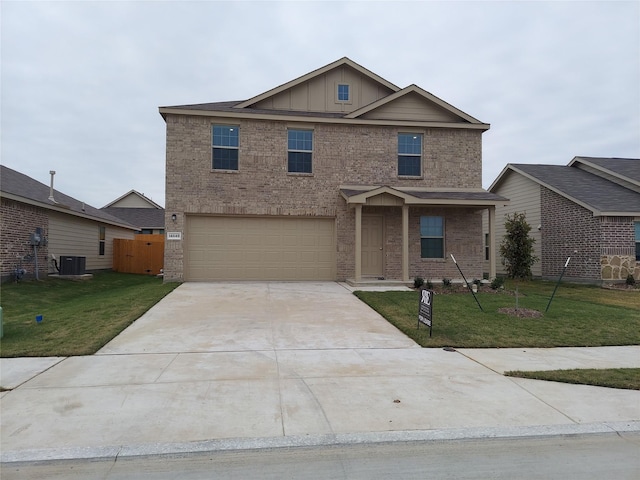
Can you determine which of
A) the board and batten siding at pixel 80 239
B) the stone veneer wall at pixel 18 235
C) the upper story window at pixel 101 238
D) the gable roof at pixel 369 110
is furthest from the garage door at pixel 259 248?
the upper story window at pixel 101 238

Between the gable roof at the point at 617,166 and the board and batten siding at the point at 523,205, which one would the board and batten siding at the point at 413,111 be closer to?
the board and batten siding at the point at 523,205

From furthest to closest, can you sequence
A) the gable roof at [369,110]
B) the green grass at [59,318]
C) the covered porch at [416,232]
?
the gable roof at [369,110] < the covered porch at [416,232] < the green grass at [59,318]

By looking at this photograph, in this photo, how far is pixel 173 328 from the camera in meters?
7.97

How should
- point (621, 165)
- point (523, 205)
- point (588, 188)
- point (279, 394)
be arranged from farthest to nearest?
point (523, 205), point (621, 165), point (588, 188), point (279, 394)

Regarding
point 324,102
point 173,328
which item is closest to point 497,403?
point 173,328

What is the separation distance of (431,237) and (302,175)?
5.39 metres

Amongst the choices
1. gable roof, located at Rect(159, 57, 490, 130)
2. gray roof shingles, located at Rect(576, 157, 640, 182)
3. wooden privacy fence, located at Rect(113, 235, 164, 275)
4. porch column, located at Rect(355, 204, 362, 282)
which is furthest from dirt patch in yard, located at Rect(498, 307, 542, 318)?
wooden privacy fence, located at Rect(113, 235, 164, 275)

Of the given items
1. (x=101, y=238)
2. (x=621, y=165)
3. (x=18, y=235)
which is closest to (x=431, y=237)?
(x=621, y=165)

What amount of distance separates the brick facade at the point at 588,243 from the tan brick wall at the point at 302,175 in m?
4.97

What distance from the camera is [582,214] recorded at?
16969 mm

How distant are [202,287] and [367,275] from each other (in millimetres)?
5886

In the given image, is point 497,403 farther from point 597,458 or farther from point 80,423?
point 80,423

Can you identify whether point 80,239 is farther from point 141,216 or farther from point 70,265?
point 141,216

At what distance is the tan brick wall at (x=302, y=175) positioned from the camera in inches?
565
